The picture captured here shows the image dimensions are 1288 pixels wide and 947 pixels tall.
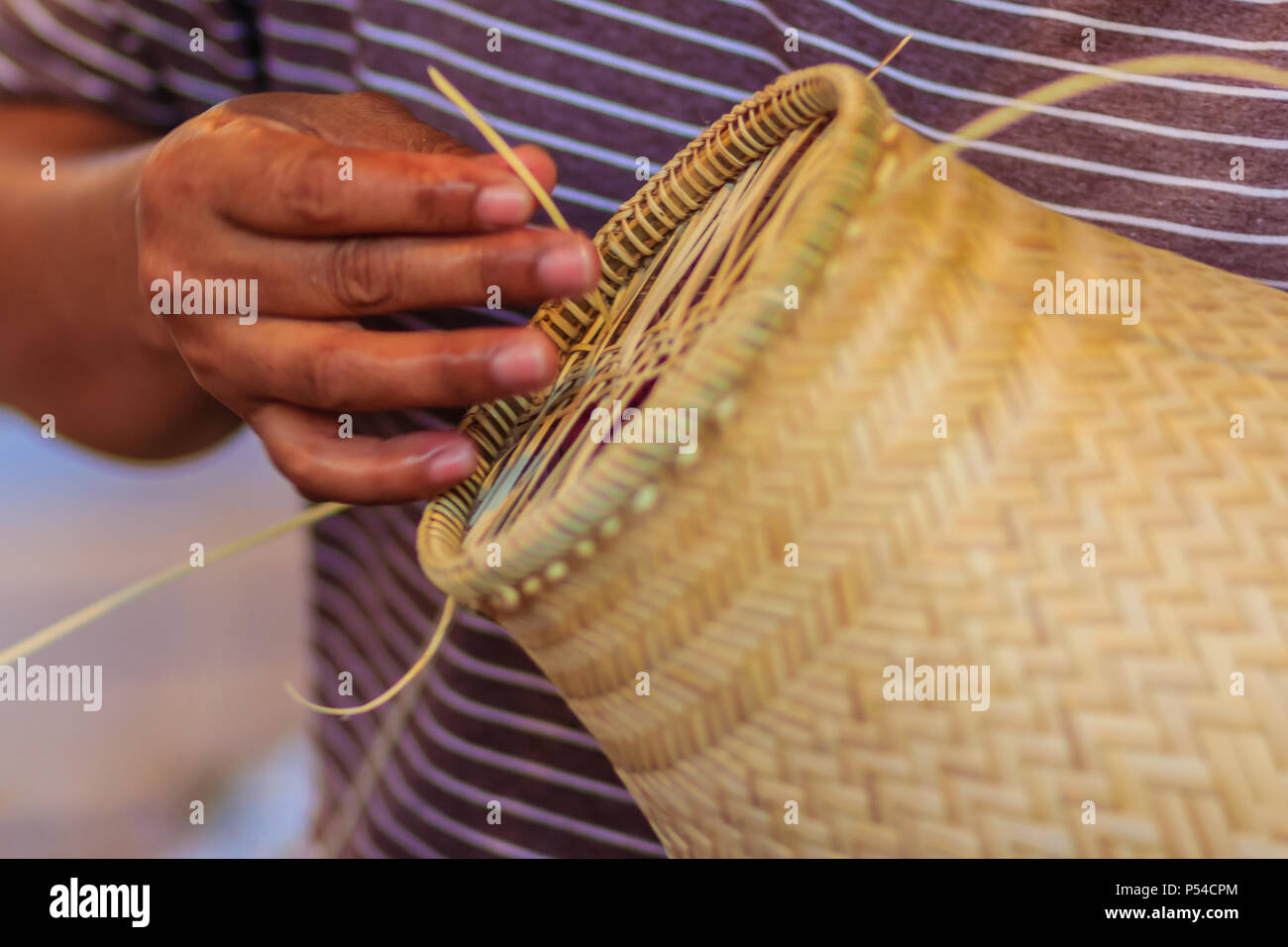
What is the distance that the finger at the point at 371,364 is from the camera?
0.45m

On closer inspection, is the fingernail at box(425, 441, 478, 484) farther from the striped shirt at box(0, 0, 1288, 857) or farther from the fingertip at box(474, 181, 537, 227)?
the striped shirt at box(0, 0, 1288, 857)

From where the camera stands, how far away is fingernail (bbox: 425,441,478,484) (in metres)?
0.47

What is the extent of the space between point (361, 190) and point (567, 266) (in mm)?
105

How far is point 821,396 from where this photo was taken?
1.13 feet

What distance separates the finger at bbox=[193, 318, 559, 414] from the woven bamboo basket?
3.0 inches

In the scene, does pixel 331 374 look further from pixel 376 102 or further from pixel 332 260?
pixel 376 102

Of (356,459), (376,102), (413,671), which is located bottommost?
(413,671)

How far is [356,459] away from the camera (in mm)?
498

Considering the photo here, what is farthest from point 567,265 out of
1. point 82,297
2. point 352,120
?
point 82,297

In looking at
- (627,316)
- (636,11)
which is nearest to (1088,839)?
(627,316)

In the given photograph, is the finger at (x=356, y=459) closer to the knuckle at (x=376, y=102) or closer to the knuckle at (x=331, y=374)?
the knuckle at (x=331, y=374)

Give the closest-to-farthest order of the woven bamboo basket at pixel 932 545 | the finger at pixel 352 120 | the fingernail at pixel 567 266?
the woven bamboo basket at pixel 932 545, the fingernail at pixel 567 266, the finger at pixel 352 120

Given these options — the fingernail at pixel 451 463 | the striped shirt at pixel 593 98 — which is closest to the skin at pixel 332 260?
the fingernail at pixel 451 463

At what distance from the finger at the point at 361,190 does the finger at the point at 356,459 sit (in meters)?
0.10
